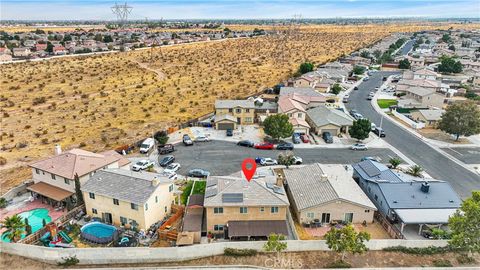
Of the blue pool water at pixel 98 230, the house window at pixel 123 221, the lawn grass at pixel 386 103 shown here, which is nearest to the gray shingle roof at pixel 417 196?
the house window at pixel 123 221

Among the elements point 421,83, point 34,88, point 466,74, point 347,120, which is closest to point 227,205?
point 347,120

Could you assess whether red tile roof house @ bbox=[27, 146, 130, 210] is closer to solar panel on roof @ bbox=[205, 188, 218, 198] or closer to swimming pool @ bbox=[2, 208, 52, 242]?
swimming pool @ bbox=[2, 208, 52, 242]

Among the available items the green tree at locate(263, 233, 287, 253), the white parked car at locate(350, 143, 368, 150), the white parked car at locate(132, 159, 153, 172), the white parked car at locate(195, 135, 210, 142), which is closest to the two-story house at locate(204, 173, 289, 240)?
the green tree at locate(263, 233, 287, 253)

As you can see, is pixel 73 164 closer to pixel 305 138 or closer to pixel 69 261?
pixel 69 261

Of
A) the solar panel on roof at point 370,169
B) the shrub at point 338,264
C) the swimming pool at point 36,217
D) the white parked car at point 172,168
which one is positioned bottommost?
the shrub at point 338,264

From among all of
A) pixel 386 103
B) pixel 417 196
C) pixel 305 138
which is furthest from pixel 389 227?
pixel 386 103

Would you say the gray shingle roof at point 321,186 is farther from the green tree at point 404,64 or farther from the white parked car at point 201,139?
the green tree at point 404,64
